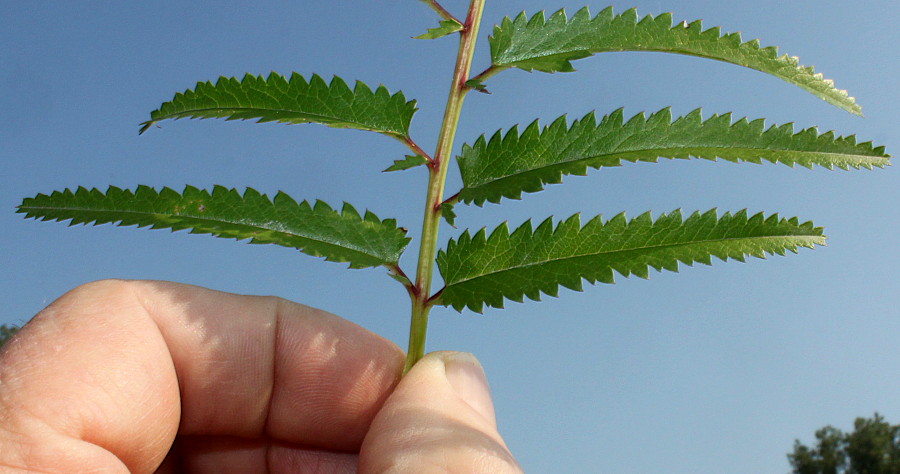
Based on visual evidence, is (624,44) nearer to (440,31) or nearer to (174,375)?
(440,31)

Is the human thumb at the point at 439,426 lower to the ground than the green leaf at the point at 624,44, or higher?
lower

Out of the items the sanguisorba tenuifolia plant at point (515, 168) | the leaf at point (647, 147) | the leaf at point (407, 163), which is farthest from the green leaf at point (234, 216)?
the leaf at point (647, 147)

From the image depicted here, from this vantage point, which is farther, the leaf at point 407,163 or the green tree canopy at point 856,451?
the green tree canopy at point 856,451

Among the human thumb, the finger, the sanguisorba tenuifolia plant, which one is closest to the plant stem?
the sanguisorba tenuifolia plant

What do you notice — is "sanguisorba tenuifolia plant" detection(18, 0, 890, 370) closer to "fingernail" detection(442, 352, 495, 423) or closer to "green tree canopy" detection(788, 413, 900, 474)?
"fingernail" detection(442, 352, 495, 423)

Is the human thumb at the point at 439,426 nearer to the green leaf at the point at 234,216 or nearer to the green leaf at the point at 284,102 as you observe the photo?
the green leaf at the point at 234,216

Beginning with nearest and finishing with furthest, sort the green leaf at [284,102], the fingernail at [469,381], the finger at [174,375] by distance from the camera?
1. the finger at [174,375]
2. the green leaf at [284,102]
3. the fingernail at [469,381]
